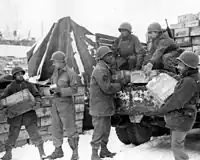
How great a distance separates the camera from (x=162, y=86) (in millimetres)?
4336

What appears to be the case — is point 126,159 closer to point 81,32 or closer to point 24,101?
point 24,101

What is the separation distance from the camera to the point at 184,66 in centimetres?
398

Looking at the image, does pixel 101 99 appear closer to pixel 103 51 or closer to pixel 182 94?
pixel 103 51

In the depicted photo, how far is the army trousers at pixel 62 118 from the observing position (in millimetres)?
5105

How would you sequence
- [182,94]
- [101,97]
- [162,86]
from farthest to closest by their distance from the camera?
[101,97]
[162,86]
[182,94]

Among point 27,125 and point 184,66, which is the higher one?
point 184,66

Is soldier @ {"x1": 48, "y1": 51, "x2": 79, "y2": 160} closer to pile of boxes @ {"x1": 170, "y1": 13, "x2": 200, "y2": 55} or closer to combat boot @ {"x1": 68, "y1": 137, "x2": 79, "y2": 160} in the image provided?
combat boot @ {"x1": 68, "y1": 137, "x2": 79, "y2": 160}

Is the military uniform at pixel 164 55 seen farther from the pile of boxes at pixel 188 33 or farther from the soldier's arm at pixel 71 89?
the pile of boxes at pixel 188 33

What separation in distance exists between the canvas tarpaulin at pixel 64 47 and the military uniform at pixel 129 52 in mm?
1137

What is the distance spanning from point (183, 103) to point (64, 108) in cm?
205

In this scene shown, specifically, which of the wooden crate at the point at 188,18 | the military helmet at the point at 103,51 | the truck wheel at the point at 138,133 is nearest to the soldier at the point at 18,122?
the military helmet at the point at 103,51

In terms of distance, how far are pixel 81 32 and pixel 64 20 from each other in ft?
1.55

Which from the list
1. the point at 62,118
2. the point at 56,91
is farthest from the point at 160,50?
the point at 62,118

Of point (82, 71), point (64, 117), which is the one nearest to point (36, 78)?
point (82, 71)
